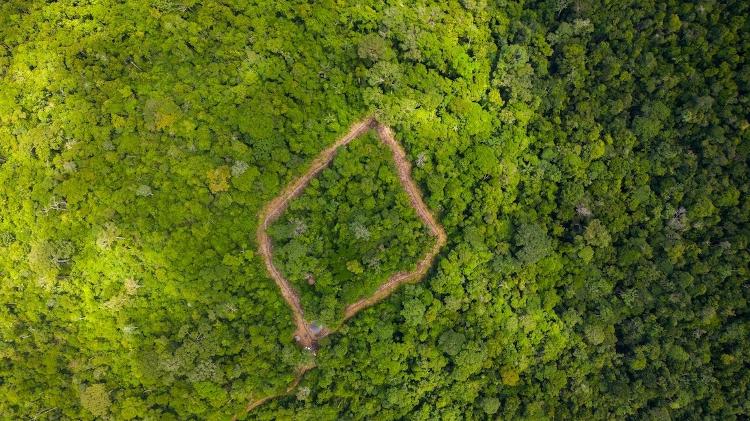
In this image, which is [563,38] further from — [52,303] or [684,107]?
[52,303]

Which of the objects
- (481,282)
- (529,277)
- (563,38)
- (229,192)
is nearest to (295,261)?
(229,192)

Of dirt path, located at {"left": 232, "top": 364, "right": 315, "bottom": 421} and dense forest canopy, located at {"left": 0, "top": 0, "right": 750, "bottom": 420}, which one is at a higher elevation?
dense forest canopy, located at {"left": 0, "top": 0, "right": 750, "bottom": 420}

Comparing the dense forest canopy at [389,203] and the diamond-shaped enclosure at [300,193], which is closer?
the dense forest canopy at [389,203]

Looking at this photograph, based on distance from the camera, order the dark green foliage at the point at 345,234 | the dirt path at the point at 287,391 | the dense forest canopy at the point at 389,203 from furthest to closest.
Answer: the dirt path at the point at 287,391
the dark green foliage at the point at 345,234
the dense forest canopy at the point at 389,203

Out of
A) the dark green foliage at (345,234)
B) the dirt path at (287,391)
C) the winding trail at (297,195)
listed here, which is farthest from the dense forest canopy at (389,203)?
the winding trail at (297,195)

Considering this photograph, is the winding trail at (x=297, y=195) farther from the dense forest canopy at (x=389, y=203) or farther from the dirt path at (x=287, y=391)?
the dense forest canopy at (x=389, y=203)

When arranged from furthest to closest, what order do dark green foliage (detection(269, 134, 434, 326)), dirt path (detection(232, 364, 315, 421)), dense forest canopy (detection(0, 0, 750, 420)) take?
dirt path (detection(232, 364, 315, 421)) < dark green foliage (detection(269, 134, 434, 326)) < dense forest canopy (detection(0, 0, 750, 420))

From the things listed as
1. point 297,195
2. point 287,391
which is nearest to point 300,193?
point 297,195

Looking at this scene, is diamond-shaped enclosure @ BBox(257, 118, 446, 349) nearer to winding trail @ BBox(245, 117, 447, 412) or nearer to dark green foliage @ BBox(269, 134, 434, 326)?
winding trail @ BBox(245, 117, 447, 412)

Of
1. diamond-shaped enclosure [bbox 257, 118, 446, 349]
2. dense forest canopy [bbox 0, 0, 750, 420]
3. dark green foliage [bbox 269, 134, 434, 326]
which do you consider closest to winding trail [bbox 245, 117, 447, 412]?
diamond-shaped enclosure [bbox 257, 118, 446, 349]
